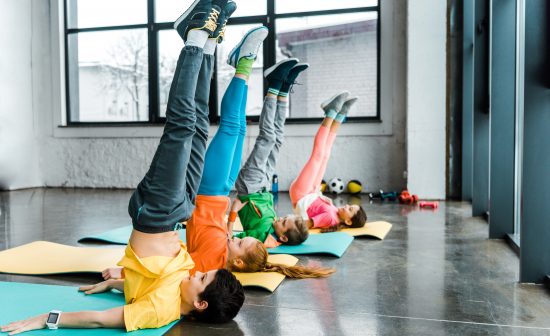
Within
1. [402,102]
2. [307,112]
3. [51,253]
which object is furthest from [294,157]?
[51,253]

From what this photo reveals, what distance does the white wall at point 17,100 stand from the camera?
25.1 feet

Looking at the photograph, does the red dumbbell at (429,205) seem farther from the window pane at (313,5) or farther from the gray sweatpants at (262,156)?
the window pane at (313,5)

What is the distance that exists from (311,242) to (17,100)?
20.1ft

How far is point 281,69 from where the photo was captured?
381 centimetres

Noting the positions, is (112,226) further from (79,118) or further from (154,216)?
(79,118)

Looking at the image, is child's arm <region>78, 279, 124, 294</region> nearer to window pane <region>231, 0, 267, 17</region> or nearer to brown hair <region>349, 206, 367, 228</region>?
brown hair <region>349, 206, 367, 228</region>

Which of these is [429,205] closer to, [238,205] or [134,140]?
[238,205]

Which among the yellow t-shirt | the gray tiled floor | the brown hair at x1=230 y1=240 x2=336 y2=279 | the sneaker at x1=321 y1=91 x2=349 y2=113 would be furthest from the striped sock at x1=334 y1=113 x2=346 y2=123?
the yellow t-shirt

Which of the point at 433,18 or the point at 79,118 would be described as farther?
the point at 79,118

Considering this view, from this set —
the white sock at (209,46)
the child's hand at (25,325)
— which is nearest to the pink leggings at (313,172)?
the white sock at (209,46)

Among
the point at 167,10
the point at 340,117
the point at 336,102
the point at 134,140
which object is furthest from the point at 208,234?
the point at 167,10

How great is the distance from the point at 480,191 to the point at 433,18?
253 cm

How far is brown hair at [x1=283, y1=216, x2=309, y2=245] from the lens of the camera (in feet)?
11.7

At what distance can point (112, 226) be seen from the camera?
4.63 m
